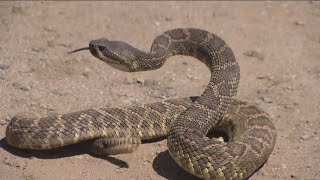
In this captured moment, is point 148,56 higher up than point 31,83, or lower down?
higher up

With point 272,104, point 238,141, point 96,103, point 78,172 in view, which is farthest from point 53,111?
point 272,104

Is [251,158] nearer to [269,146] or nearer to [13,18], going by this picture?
[269,146]

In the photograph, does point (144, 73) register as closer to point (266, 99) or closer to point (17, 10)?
point (266, 99)

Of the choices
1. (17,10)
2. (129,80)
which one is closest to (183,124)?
(129,80)

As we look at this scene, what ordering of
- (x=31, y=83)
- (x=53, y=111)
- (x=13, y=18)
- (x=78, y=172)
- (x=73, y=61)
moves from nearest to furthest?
(x=78, y=172) → (x=53, y=111) → (x=31, y=83) → (x=73, y=61) → (x=13, y=18)

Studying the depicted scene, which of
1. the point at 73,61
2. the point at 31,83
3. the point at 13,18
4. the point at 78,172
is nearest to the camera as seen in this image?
the point at 78,172

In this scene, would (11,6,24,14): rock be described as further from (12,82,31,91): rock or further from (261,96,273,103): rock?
(261,96,273,103): rock

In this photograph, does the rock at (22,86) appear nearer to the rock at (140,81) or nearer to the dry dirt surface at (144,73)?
the dry dirt surface at (144,73)
